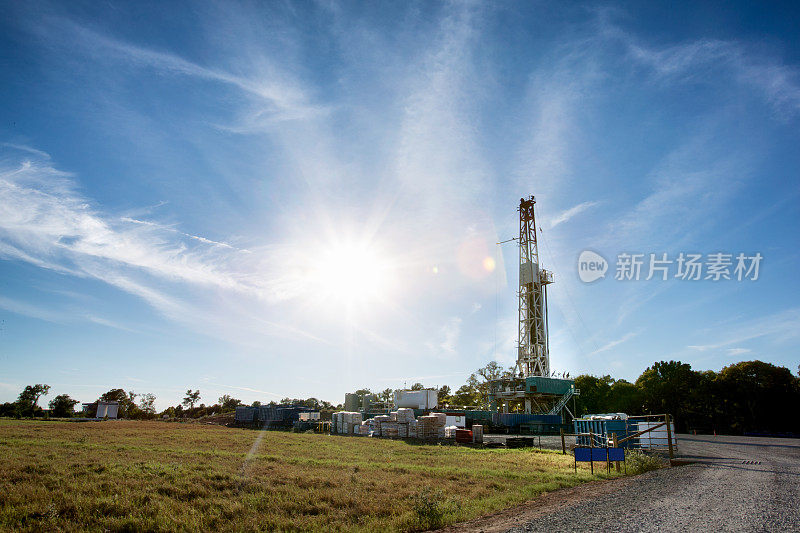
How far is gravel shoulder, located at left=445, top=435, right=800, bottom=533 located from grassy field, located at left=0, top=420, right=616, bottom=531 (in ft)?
3.51

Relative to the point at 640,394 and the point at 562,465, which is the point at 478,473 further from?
the point at 640,394

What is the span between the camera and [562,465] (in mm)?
21547

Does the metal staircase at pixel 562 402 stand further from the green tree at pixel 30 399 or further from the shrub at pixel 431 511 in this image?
the green tree at pixel 30 399

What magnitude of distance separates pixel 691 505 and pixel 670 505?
528 mm

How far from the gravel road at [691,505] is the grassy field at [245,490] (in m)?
2.25

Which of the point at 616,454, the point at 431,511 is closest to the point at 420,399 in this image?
the point at 616,454

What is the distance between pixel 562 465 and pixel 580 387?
6364 centimetres

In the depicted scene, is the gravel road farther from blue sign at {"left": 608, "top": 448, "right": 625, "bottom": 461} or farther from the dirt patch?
blue sign at {"left": 608, "top": 448, "right": 625, "bottom": 461}

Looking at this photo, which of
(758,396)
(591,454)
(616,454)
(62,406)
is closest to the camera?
(591,454)

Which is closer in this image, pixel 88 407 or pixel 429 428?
pixel 429 428

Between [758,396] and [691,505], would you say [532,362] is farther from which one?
[691,505]

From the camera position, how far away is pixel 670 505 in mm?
12133

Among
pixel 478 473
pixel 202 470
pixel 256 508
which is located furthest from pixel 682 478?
pixel 202 470

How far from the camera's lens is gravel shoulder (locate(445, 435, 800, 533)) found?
10.3m
